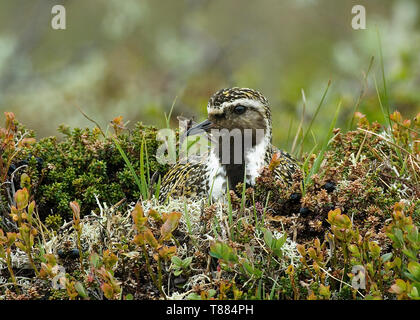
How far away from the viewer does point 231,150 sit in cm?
482

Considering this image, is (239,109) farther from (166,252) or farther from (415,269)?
(415,269)

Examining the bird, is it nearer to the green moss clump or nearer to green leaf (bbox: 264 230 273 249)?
the green moss clump

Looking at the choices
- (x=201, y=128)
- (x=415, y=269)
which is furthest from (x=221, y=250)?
(x=201, y=128)

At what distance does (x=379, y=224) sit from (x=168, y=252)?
1.52 m

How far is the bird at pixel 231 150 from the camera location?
15.4 ft

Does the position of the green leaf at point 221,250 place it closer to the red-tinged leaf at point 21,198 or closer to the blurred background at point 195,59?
the red-tinged leaf at point 21,198

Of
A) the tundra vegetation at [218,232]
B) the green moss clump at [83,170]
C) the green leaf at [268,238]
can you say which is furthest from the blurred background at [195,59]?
the green leaf at [268,238]

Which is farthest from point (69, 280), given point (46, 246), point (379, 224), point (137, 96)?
point (137, 96)

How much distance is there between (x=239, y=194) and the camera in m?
4.51

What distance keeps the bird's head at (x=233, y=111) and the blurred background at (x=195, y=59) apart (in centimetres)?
138

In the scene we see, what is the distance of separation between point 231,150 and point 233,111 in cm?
30

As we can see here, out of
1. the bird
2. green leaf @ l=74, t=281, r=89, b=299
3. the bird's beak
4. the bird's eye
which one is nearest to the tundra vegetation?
green leaf @ l=74, t=281, r=89, b=299

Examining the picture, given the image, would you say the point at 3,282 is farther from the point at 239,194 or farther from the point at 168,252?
the point at 239,194

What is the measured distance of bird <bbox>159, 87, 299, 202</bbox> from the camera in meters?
4.70
